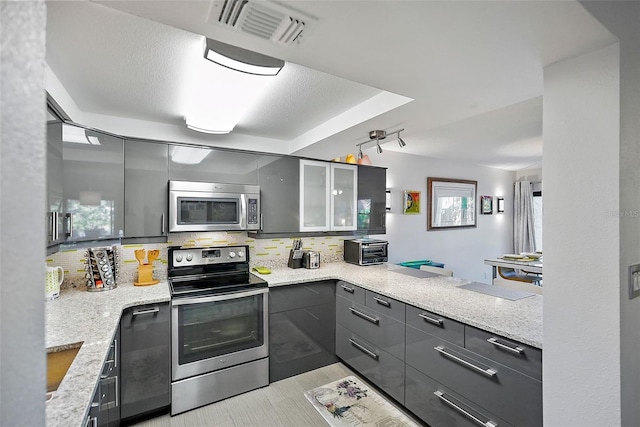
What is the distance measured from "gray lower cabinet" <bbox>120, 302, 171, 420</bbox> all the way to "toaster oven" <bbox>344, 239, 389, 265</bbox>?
194 cm

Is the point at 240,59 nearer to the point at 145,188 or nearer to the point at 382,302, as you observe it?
the point at 145,188

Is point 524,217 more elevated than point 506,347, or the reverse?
point 524,217

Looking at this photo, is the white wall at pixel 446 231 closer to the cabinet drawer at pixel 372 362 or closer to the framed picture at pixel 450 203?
the framed picture at pixel 450 203

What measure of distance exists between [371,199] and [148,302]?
2.42 metres

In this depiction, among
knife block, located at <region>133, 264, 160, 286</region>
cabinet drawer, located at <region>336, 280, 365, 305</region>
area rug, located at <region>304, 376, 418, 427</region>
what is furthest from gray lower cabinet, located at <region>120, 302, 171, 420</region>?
cabinet drawer, located at <region>336, 280, 365, 305</region>

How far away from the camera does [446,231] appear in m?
4.87

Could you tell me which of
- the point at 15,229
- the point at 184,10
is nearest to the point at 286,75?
the point at 184,10

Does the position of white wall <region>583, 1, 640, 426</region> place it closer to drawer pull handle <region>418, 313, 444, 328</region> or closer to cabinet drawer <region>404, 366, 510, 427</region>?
cabinet drawer <region>404, 366, 510, 427</region>

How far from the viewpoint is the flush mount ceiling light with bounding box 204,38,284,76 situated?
4.67ft

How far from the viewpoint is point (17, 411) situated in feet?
0.90

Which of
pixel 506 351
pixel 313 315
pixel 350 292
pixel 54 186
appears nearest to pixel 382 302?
pixel 350 292

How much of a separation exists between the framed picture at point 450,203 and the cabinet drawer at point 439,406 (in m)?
2.84

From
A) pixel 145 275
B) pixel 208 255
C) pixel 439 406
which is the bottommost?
pixel 439 406

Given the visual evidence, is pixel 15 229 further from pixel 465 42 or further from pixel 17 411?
pixel 465 42
